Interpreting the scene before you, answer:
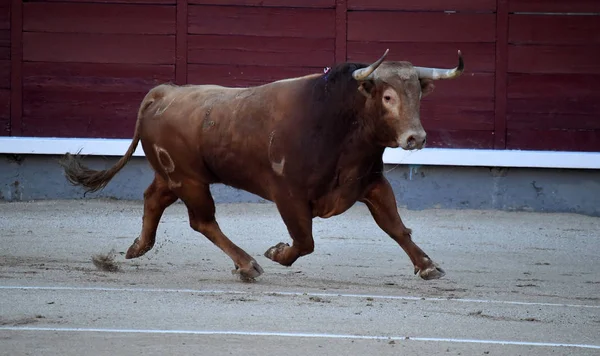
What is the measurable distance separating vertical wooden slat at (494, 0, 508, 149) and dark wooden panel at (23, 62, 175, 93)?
282 cm

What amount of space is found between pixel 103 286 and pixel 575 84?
575cm

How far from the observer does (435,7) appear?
10930mm

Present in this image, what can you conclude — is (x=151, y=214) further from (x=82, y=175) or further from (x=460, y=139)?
(x=460, y=139)

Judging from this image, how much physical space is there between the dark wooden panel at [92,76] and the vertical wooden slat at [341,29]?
1440 millimetres

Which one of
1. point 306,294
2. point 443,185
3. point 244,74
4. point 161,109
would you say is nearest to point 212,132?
point 161,109

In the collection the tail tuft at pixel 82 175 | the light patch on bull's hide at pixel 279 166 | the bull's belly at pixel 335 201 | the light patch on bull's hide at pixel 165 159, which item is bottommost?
the tail tuft at pixel 82 175

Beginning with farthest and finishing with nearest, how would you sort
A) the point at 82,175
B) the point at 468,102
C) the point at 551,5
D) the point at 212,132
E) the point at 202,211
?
the point at 468,102 < the point at 551,5 < the point at 82,175 < the point at 202,211 < the point at 212,132

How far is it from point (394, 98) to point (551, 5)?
Result: 5034 mm

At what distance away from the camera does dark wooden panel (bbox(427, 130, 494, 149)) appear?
1094cm

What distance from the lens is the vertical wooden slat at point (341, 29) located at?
10.9 meters

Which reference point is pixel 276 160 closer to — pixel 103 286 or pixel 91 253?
pixel 103 286

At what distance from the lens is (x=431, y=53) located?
430 inches

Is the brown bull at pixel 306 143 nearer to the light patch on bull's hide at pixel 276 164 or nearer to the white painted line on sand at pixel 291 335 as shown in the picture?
the light patch on bull's hide at pixel 276 164

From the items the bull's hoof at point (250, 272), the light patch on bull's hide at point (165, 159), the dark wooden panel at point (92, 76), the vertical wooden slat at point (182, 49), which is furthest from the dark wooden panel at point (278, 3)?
the bull's hoof at point (250, 272)
